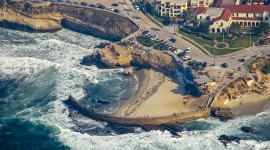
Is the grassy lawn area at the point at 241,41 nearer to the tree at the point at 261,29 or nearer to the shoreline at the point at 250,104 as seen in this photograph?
the tree at the point at 261,29

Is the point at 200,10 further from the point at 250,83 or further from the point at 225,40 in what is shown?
the point at 250,83

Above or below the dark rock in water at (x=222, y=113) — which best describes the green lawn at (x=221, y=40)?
above

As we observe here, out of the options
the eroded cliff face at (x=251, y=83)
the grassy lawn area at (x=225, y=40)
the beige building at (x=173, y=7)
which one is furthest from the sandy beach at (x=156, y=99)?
the beige building at (x=173, y=7)

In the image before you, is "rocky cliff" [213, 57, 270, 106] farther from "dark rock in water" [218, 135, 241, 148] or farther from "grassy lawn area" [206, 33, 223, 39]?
"grassy lawn area" [206, 33, 223, 39]

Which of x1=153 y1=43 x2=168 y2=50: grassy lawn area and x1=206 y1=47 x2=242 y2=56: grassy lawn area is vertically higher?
x1=153 y1=43 x2=168 y2=50: grassy lawn area

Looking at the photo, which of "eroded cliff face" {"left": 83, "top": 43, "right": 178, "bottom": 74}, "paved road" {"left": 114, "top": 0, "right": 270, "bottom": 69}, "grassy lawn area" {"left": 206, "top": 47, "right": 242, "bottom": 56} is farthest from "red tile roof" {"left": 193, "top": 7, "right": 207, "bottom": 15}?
"eroded cliff face" {"left": 83, "top": 43, "right": 178, "bottom": 74}

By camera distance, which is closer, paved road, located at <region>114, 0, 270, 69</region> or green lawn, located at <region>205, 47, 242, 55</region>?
paved road, located at <region>114, 0, 270, 69</region>

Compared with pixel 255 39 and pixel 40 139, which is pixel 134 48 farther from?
pixel 40 139
